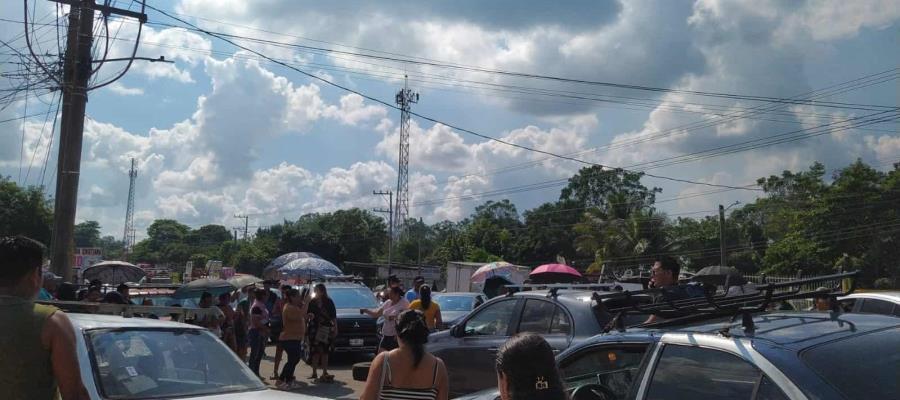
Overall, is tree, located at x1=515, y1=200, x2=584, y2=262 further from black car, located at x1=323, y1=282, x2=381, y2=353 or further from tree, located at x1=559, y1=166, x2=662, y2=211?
black car, located at x1=323, y1=282, x2=381, y2=353

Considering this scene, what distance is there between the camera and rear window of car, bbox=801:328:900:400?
10.1 feet

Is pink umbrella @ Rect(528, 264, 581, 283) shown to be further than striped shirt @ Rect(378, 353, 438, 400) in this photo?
Yes

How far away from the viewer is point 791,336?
3.41m

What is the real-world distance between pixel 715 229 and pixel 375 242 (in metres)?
42.2

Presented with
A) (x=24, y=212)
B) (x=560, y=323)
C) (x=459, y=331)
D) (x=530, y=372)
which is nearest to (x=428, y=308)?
(x=459, y=331)

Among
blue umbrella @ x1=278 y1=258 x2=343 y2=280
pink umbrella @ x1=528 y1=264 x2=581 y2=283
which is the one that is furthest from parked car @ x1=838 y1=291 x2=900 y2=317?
blue umbrella @ x1=278 y1=258 x2=343 y2=280

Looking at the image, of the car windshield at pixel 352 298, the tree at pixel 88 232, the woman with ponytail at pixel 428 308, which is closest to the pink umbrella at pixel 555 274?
the car windshield at pixel 352 298

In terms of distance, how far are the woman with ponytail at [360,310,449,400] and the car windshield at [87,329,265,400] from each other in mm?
1531

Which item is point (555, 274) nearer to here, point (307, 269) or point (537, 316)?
point (307, 269)

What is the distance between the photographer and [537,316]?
7.53 m

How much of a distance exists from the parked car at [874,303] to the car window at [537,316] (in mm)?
2958

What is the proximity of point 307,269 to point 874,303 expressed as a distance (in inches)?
795

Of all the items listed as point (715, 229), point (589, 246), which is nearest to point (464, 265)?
point (589, 246)

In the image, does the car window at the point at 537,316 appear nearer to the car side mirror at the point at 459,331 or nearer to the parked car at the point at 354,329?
the car side mirror at the point at 459,331
